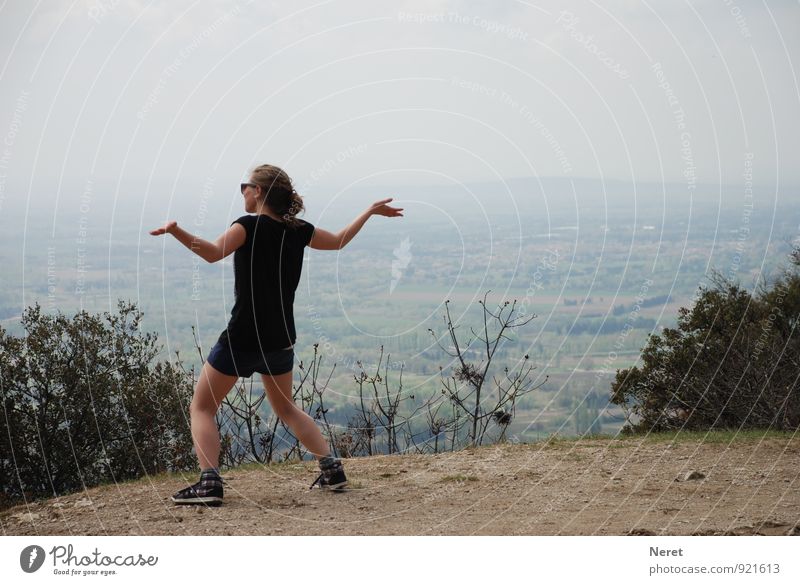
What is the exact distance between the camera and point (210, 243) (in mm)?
6309

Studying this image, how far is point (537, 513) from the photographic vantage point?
7.00m

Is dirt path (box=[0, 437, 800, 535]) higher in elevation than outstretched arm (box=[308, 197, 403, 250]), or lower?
lower

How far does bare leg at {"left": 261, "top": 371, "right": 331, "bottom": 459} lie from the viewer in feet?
23.1

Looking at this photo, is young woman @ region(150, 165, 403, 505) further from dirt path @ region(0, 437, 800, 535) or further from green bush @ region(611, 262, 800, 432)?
green bush @ region(611, 262, 800, 432)

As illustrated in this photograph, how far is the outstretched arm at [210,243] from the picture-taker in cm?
604

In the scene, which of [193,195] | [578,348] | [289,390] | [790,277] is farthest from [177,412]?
[790,277]

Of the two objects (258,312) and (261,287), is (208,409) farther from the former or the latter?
(261,287)

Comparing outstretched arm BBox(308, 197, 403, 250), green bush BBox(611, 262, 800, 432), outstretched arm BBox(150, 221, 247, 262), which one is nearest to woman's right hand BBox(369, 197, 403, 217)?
outstretched arm BBox(308, 197, 403, 250)

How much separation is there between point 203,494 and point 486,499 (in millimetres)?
2132

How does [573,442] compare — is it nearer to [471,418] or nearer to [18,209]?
[471,418]

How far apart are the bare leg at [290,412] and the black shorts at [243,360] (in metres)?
0.13

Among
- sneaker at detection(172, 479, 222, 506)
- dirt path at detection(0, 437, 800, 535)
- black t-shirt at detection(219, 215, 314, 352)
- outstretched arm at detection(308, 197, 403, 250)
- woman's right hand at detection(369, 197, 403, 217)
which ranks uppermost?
woman's right hand at detection(369, 197, 403, 217)

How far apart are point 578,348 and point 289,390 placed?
541cm

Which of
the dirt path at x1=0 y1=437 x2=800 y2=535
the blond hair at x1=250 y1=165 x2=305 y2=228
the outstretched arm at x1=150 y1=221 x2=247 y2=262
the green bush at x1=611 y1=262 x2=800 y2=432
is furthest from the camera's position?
the green bush at x1=611 y1=262 x2=800 y2=432
